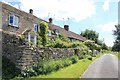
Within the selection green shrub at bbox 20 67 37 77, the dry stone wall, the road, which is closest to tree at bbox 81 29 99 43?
the road

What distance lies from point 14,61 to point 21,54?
27.2 inches

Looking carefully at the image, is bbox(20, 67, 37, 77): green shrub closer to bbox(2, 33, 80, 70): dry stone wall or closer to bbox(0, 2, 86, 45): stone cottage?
bbox(2, 33, 80, 70): dry stone wall

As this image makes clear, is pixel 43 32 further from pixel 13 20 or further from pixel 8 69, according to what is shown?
pixel 8 69

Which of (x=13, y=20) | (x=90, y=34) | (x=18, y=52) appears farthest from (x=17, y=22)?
(x=90, y=34)

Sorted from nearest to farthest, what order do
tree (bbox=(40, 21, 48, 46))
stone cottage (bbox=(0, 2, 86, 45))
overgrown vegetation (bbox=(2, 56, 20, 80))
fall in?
overgrown vegetation (bbox=(2, 56, 20, 80)), stone cottage (bbox=(0, 2, 86, 45)), tree (bbox=(40, 21, 48, 46))

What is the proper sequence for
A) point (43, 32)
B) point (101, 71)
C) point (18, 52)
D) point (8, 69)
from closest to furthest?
point (8, 69), point (18, 52), point (101, 71), point (43, 32)

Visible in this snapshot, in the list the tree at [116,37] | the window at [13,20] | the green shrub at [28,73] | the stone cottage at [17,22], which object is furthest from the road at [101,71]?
the tree at [116,37]

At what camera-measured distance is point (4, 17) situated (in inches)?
1149

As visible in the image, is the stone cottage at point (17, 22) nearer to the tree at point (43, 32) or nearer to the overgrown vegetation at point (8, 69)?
the tree at point (43, 32)

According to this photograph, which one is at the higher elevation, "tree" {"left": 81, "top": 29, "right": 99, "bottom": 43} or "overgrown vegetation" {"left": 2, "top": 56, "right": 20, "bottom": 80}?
"tree" {"left": 81, "top": 29, "right": 99, "bottom": 43}

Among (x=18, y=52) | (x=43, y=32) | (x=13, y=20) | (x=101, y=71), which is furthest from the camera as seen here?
(x=43, y=32)

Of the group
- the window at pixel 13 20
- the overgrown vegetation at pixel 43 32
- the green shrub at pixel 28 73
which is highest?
the window at pixel 13 20

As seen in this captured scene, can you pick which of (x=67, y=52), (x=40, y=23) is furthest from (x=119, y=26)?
(x=67, y=52)

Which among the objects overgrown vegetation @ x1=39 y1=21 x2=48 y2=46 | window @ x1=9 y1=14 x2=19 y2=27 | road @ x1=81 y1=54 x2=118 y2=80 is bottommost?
road @ x1=81 y1=54 x2=118 y2=80
